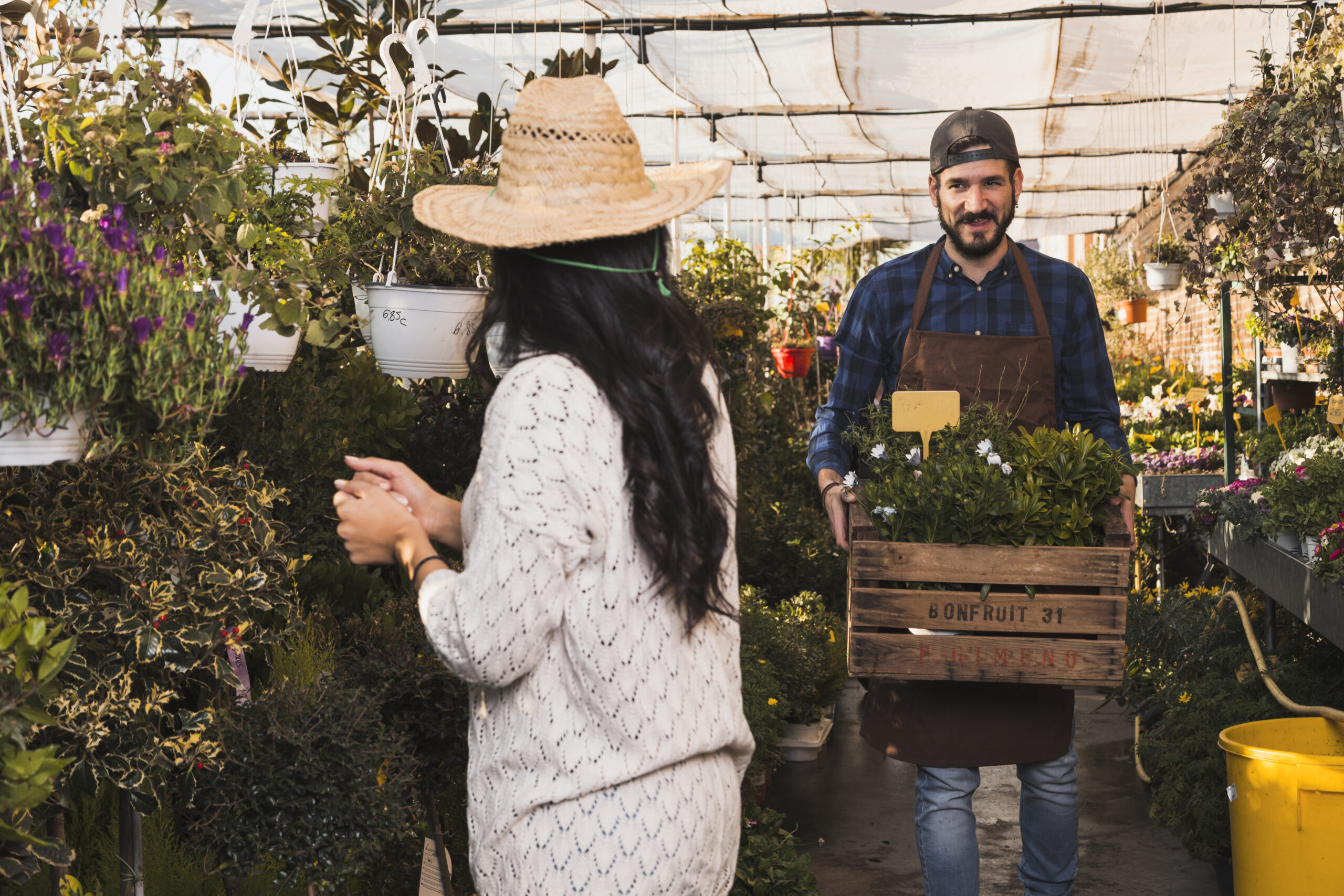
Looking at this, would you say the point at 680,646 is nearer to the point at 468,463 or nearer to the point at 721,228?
the point at 468,463

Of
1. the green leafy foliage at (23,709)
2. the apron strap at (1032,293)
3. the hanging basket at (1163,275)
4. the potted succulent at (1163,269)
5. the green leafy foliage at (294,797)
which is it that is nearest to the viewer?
the green leafy foliage at (23,709)

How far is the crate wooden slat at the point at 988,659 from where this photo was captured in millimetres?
2055

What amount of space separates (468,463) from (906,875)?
172 cm

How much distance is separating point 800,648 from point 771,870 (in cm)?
163

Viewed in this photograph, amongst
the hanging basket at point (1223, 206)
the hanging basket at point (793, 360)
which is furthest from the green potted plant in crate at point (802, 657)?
the hanging basket at point (1223, 206)

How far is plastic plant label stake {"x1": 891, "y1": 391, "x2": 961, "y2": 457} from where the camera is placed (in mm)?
2236

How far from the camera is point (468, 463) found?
9.49 feet

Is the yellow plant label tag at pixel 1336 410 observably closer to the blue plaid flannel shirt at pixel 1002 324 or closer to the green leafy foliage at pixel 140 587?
the blue plaid flannel shirt at pixel 1002 324

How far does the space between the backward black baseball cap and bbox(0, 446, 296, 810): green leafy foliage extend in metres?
1.53

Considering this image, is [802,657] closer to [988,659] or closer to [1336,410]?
[1336,410]

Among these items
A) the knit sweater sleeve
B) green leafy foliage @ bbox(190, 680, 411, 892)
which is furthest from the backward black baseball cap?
green leafy foliage @ bbox(190, 680, 411, 892)

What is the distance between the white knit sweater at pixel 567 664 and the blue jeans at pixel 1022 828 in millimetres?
1121

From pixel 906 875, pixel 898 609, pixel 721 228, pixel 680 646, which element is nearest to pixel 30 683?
pixel 680 646

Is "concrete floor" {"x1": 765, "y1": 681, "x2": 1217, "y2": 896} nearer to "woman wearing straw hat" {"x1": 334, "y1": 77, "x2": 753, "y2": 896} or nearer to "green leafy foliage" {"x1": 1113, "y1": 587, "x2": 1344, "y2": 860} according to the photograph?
"green leafy foliage" {"x1": 1113, "y1": 587, "x2": 1344, "y2": 860}
